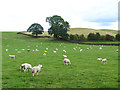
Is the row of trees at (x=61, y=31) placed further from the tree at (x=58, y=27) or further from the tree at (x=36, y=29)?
Answer: the tree at (x=36, y=29)

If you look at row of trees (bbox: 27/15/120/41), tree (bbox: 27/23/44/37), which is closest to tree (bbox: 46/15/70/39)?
row of trees (bbox: 27/15/120/41)

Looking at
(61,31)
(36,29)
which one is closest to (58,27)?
(61,31)

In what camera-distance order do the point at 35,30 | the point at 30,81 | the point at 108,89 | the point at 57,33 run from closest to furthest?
the point at 108,89 → the point at 30,81 → the point at 57,33 → the point at 35,30

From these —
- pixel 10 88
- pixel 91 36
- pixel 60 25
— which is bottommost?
pixel 10 88

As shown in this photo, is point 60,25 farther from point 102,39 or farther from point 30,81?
point 30,81

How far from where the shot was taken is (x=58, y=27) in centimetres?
7794

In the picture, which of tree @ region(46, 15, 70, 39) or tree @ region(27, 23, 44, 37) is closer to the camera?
tree @ region(46, 15, 70, 39)

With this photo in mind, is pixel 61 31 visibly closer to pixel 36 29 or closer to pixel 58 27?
pixel 58 27

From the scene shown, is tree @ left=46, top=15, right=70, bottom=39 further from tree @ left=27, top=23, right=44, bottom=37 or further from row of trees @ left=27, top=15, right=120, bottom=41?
tree @ left=27, top=23, right=44, bottom=37

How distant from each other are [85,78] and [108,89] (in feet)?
9.06

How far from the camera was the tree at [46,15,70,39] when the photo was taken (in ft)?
257

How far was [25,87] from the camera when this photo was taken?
31.7 feet

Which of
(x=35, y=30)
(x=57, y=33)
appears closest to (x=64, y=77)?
(x=57, y=33)

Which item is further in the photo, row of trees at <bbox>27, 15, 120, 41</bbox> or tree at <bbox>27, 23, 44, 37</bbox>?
tree at <bbox>27, 23, 44, 37</bbox>
